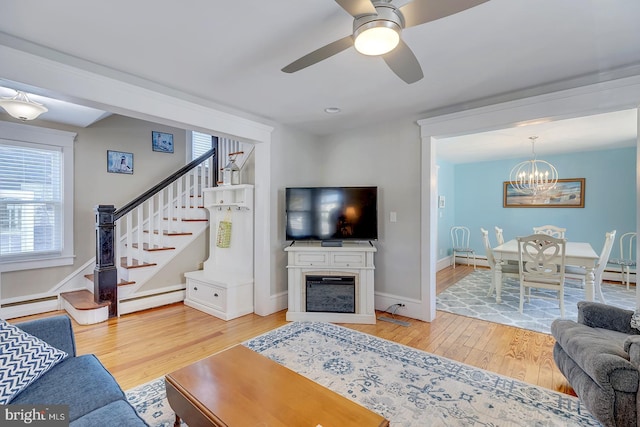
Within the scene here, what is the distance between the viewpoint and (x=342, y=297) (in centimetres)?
340

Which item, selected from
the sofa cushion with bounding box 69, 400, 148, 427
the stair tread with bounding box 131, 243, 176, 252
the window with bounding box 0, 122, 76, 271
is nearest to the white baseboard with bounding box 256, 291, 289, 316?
the stair tread with bounding box 131, 243, 176, 252

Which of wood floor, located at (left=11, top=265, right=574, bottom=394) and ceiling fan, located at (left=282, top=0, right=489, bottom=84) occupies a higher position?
ceiling fan, located at (left=282, top=0, right=489, bottom=84)

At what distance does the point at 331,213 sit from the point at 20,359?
281 cm

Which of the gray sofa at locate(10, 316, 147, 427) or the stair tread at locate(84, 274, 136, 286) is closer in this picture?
the gray sofa at locate(10, 316, 147, 427)

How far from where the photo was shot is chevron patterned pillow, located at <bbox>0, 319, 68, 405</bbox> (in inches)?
50.4

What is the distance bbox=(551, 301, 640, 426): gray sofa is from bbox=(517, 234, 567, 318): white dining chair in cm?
158

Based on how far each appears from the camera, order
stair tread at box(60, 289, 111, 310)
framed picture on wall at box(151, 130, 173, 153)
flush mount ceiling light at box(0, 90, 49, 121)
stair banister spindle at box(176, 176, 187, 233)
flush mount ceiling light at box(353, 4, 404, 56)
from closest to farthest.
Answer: flush mount ceiling light at box(353, 4, 404, 56)
flush mount ceiling light at box(0, 90, 49, 121)
stair tread at box(60, 289, 111, 310)
stair banister spindle at box(176, 176, 187, 233)
framed picture on wall at box(151, 130, 173, 153)

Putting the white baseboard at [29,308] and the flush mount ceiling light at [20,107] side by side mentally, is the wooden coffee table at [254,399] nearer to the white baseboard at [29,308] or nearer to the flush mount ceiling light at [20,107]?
the flush mount ceiling light at [20,107]

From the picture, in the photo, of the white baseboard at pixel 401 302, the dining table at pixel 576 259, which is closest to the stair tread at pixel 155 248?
the white baseboard at pixel 401 302

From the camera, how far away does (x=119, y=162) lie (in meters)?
4.37

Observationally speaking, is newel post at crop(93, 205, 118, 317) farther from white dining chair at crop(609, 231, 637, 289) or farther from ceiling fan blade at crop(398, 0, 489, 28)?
white dining chair at crop(609, 231, 637, 289)

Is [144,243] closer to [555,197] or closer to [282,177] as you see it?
[282,177]

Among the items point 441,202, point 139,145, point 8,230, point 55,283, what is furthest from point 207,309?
point 441,202

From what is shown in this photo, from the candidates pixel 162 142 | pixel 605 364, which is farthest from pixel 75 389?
pixel 162 142
